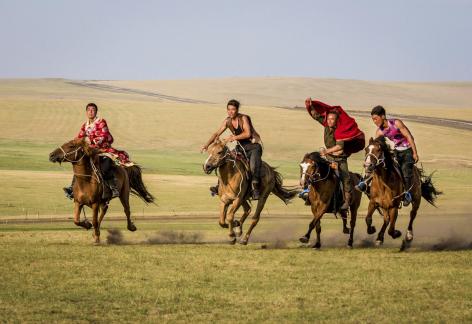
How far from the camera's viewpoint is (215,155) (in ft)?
66.6

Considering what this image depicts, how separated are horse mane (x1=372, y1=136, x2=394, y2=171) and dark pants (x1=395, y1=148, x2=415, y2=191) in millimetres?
450

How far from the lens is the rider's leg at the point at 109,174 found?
70.2ft

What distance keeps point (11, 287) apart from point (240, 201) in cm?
789

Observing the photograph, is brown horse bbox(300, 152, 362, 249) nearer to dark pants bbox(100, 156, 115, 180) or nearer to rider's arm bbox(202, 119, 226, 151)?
rider's arm bbox(202, 119, 226, 151)

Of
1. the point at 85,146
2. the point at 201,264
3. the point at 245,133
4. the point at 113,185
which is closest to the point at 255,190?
the point at 245,133

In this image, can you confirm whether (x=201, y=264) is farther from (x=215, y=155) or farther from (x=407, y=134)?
(x=407, y=134)

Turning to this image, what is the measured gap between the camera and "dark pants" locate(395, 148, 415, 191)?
796 inches

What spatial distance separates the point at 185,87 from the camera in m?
168

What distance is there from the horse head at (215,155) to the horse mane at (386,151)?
10.3ft

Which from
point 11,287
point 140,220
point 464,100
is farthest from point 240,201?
point 464,100

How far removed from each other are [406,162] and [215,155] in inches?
150

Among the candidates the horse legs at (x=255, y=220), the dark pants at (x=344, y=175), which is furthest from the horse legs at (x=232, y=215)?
the dark pants at (x=344, y=175)

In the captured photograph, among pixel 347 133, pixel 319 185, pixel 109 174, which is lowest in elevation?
pixel 109 174

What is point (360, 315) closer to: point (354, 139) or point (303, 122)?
point (354, 139)
